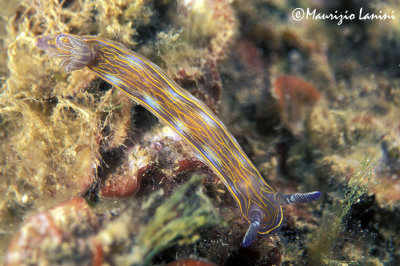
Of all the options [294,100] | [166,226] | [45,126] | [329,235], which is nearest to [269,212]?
[329,235]

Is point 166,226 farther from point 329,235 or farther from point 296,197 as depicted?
point 329,235

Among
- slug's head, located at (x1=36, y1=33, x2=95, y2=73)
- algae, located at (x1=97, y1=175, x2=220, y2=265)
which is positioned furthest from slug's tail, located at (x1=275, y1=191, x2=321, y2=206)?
slug's head, located at (x1=36, y1=33, x2=95, y2=73)

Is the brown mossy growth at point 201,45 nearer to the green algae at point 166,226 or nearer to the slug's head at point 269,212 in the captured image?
the slug's head at point 269,212

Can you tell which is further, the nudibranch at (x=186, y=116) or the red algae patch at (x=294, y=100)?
the red algae patch at (x=294, y=100)

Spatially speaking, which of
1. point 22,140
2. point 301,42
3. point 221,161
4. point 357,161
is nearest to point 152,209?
point 221,161

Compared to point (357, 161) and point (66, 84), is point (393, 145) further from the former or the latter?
point (66, 84)

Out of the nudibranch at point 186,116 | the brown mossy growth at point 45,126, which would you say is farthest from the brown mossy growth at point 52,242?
the nudibranch at point 186,116
